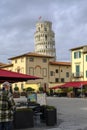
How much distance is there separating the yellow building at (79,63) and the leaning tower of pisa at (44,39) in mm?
85782

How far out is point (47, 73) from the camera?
85438mm

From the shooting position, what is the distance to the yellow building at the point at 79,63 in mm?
67500

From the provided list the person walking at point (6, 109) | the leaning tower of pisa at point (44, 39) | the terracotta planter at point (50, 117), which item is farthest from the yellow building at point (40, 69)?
the person walking at point (6, 109)

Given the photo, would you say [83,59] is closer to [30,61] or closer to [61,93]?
[61,93]

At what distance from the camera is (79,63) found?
226 feet

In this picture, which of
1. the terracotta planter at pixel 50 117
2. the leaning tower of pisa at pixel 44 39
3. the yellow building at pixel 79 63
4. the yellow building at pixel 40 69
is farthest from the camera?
the leaning tower of pisa at pixel 44 39

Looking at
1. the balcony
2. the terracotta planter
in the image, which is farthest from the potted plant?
the balcony

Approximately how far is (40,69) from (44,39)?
73.6m

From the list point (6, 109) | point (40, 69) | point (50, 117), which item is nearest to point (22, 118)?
point (50, 117)

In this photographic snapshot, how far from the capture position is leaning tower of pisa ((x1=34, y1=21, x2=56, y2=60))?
157 metres

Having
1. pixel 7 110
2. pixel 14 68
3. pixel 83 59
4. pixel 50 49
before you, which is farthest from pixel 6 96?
pixel 50 49

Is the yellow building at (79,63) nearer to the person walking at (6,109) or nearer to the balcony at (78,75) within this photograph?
the balcony at (78,75)

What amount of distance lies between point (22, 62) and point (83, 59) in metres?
19.4

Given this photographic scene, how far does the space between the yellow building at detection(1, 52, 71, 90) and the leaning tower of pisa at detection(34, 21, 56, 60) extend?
222 feet
